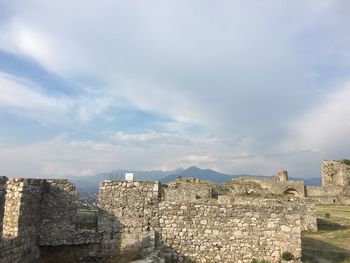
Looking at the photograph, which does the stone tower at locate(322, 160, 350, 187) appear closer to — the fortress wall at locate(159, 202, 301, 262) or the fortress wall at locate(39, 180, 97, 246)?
the fortress wall at locate(159, 202, 301, 262)

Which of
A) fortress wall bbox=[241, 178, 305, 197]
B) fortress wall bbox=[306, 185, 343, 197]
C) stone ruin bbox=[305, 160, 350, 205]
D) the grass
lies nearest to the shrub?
the grass

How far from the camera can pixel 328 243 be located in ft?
70.9

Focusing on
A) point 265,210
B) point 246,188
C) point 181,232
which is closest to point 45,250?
point 181,232

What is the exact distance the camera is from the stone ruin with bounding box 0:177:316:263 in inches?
609

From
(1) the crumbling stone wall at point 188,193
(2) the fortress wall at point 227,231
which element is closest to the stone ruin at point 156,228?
(2) the fortress wall at point 227,231

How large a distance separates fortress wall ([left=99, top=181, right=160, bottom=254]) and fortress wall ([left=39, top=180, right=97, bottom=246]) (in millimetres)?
866

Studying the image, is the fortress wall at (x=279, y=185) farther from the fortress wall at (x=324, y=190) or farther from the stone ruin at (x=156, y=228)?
the stone ruin at (x=156, y=228)

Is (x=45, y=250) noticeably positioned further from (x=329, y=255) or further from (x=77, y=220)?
(x=329, y=255)

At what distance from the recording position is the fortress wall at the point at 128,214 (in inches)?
627

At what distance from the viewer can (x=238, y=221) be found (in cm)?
1655

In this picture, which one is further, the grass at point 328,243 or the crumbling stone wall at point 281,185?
the crumbling stone wall at point 281,185

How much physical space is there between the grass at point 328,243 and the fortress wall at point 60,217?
34.1 feet

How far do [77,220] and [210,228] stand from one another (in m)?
6.03

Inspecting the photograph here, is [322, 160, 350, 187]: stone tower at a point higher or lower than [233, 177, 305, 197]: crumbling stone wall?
higher
